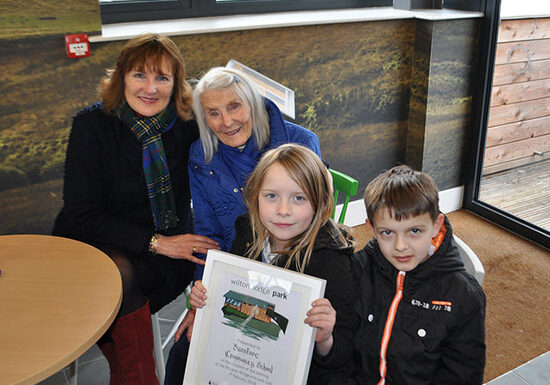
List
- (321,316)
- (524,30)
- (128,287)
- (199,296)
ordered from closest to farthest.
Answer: (321,316) → (199,296) → (128,287) → (524,30)

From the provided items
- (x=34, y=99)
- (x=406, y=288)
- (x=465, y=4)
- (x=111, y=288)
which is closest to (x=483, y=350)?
(x=406, y=288)

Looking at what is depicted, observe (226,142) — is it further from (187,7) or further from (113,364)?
(187,7)

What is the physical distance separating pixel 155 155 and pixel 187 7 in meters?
1.34

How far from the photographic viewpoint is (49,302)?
1.35 m

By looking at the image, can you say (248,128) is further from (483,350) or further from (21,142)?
(21,142)

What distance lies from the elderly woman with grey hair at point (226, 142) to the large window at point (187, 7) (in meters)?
1.18

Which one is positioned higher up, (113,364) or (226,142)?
(226,142)

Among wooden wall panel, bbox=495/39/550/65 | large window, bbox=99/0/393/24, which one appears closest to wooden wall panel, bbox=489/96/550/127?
wooden wall panel, bbox=495/39/550/65

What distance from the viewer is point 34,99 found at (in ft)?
7.70

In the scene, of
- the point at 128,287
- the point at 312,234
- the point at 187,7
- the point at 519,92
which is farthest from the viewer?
the point at 519,92

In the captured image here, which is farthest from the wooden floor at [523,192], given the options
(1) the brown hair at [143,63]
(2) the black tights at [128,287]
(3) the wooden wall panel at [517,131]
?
(2) the black tights at [128,287]

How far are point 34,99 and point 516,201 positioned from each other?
2.82 meters

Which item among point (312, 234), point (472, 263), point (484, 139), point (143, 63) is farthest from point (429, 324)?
point (484, 139)

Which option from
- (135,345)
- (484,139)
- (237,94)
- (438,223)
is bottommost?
(135,345)
